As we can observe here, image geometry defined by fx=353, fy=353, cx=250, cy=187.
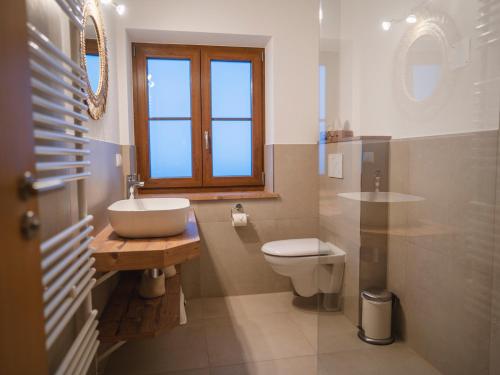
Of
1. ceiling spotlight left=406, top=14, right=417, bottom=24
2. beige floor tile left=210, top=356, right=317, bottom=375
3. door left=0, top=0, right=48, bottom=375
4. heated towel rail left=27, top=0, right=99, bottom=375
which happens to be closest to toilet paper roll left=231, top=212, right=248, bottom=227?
beige floor tile left=210, top=356, right=317, bottom=375

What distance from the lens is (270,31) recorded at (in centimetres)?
281

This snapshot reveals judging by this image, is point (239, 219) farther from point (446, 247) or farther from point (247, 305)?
point (446, 247)

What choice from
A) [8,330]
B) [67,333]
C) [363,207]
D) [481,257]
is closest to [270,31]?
[363,207]

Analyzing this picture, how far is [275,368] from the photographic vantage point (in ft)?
6.45

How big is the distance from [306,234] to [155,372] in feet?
5.17

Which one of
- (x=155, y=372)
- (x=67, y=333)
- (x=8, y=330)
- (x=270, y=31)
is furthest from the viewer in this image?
(x=270, y=31)

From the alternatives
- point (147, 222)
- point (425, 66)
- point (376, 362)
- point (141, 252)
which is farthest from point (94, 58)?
point (376, 362)

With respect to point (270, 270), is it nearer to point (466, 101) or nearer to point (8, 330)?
point (466, 101)

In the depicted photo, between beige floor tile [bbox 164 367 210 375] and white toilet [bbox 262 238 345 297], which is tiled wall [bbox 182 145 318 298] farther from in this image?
beige floor tile [bbox 164 367 210 375]

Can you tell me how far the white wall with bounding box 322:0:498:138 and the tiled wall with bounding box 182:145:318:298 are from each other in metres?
0.72

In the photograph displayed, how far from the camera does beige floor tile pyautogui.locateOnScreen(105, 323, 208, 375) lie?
1.97 metres

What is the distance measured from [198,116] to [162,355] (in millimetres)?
1824

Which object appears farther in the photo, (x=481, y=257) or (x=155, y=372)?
(x=155, y=372)

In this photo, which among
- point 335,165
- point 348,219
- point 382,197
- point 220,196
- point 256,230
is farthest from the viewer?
point 256,230
